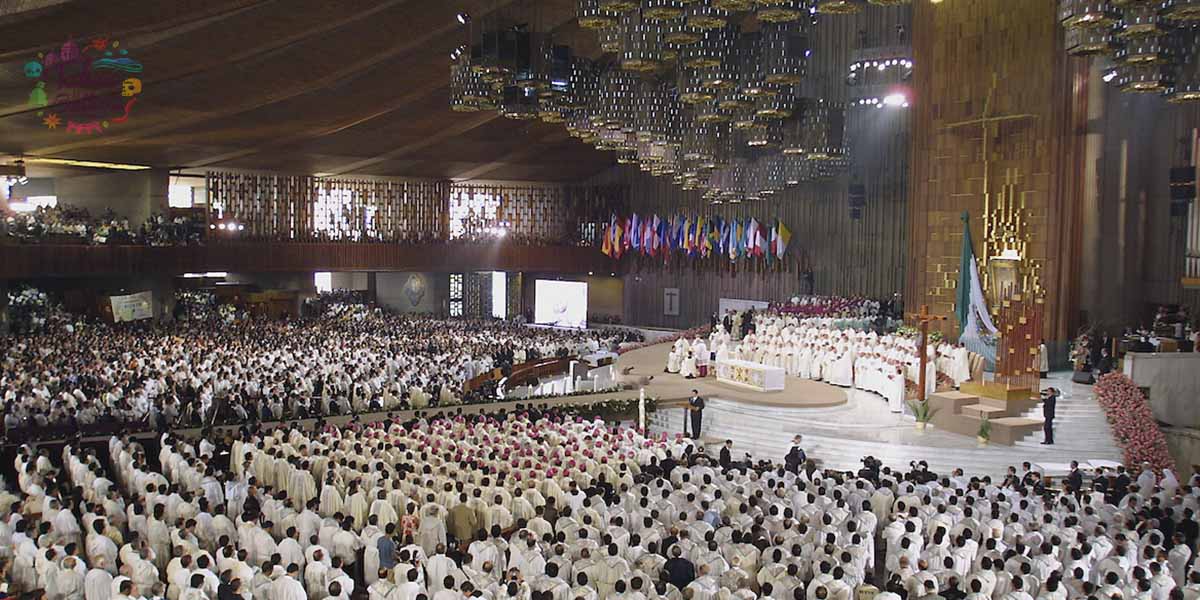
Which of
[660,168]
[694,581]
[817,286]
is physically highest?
[660,168]

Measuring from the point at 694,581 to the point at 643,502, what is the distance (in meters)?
2.78

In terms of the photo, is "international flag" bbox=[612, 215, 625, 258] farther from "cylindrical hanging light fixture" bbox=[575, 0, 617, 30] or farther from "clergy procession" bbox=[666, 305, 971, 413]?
"cylindrical hanging light fixture" bbox=[575, 0, 617, 30]

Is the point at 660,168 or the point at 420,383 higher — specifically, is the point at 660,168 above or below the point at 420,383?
above

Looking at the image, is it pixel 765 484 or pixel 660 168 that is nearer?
pixel 765 484

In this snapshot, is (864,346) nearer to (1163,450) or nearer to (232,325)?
(1163,450)

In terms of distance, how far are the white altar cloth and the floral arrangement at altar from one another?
6.23 meters

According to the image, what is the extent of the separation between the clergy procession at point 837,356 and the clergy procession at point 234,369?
4.62m

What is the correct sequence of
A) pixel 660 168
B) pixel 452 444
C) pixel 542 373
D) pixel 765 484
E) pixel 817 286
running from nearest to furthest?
pixel 765 484 → pixel 452 444 → pixel 542 373 → pixel 660 168 → pixel 817 286

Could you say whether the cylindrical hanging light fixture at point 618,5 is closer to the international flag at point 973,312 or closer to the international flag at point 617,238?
the international flag at point 973,312

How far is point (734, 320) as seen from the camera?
29.6 meters

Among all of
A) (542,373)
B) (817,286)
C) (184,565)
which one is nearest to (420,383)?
(542,373)

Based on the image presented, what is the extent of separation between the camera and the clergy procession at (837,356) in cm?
2095

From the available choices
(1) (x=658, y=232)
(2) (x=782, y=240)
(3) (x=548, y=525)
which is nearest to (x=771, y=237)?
(2) (x=782, y=240)

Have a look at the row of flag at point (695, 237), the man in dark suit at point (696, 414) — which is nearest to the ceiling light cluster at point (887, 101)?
the row of flag at point (695, 237)
